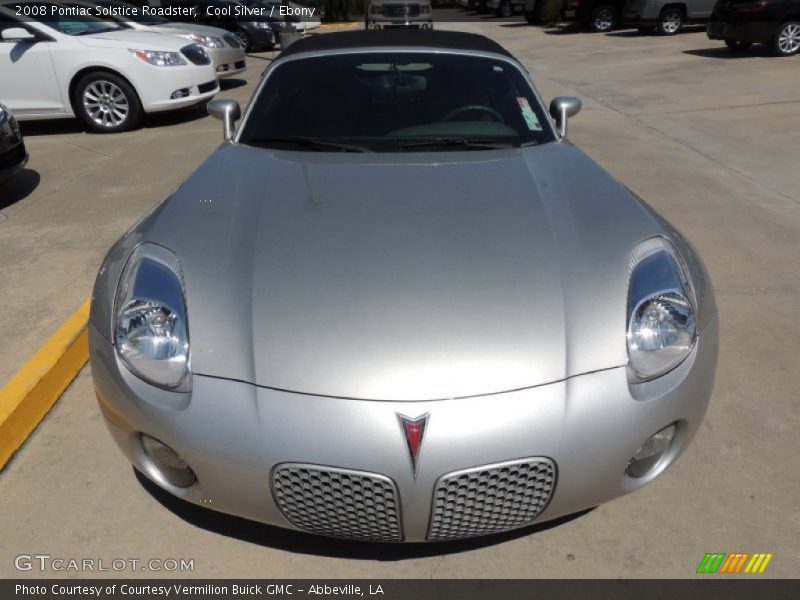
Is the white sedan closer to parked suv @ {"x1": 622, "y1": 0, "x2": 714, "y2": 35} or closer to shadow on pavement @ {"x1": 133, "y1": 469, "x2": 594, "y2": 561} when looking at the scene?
shadow on pavement @ {"x1": 133, "y1": 469, "x2": 594, "y2": 561}

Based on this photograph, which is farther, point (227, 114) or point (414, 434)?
point (227, 114)

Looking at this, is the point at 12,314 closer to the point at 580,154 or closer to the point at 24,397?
the point at 24,397

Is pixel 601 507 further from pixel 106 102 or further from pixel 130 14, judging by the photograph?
pixel 130 14

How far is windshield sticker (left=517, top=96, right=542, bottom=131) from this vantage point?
3295 mm

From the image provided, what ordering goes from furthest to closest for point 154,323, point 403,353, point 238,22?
1. point 238,22
2. point 154,323
3. point 403,353

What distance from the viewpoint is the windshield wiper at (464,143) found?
10.2 ft

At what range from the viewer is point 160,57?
8414mm

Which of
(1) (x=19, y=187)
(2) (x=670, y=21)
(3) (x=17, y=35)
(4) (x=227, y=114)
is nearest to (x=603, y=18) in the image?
(2) (x=670, y=21)

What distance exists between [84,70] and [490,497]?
8031 millimetres

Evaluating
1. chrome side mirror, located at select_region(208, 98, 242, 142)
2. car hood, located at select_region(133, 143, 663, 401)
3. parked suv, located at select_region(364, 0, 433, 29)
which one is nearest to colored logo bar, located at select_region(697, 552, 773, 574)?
car hood, located at select_region(133, 143, 663, 401)

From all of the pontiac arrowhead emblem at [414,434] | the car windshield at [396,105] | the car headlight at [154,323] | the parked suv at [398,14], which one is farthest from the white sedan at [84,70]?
the parked suv at [398,14]

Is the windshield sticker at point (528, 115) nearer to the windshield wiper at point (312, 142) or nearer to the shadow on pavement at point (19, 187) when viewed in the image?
the windshield wiper at point (312, 142)

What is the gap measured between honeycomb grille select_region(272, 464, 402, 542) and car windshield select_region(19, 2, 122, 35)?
8.05 metres

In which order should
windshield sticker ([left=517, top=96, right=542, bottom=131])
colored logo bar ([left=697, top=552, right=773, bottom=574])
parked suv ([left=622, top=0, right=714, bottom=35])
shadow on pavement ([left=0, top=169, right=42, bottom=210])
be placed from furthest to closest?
parked suv ([left=622, top=0, right=714, bottom=35]), shadow on pavement ([left=0, top=169, right=42, bottom=210]), windshield sticker ([left=517, top=96, right=542, bottom=131]), colored logo bar ([left=697, top=552, right=773, bottom=574])
